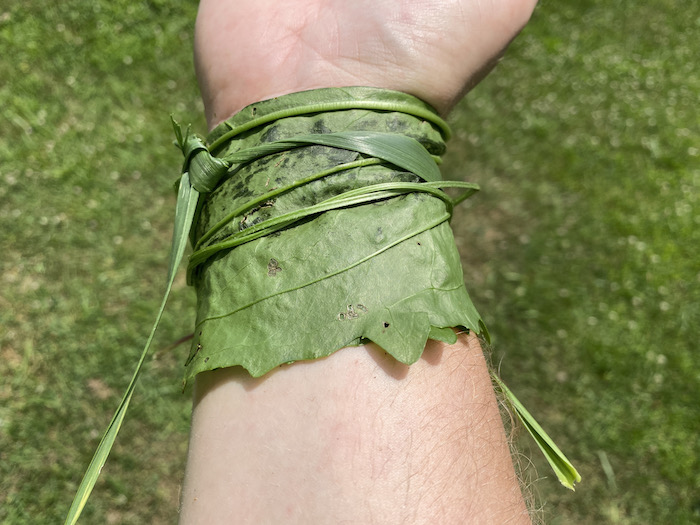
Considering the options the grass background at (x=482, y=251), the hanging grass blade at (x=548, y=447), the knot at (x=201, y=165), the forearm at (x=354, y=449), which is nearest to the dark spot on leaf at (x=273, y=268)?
the forearm at (x=354, y=449)

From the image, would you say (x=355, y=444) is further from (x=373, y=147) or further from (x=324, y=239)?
(x=373, y=147)

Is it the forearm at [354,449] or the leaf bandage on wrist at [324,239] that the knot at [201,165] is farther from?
the forearm at [354,449]

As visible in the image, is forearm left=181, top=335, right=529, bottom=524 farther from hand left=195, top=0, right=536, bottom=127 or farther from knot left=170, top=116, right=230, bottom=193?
hand left=195, top=0, right=536, bottom=127

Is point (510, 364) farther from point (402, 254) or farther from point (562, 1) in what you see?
point (562, 1)

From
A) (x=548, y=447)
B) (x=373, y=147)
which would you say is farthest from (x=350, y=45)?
(x=548, y=447)

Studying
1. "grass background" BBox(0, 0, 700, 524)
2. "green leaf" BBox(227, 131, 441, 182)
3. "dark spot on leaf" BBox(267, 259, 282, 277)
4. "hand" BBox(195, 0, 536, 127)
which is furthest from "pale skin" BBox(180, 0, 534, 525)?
"grass background" BBox(0, 0, 700, 524)

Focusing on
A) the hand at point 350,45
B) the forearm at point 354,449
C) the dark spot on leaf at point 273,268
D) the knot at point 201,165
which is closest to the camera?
the forearm at point 354,449
